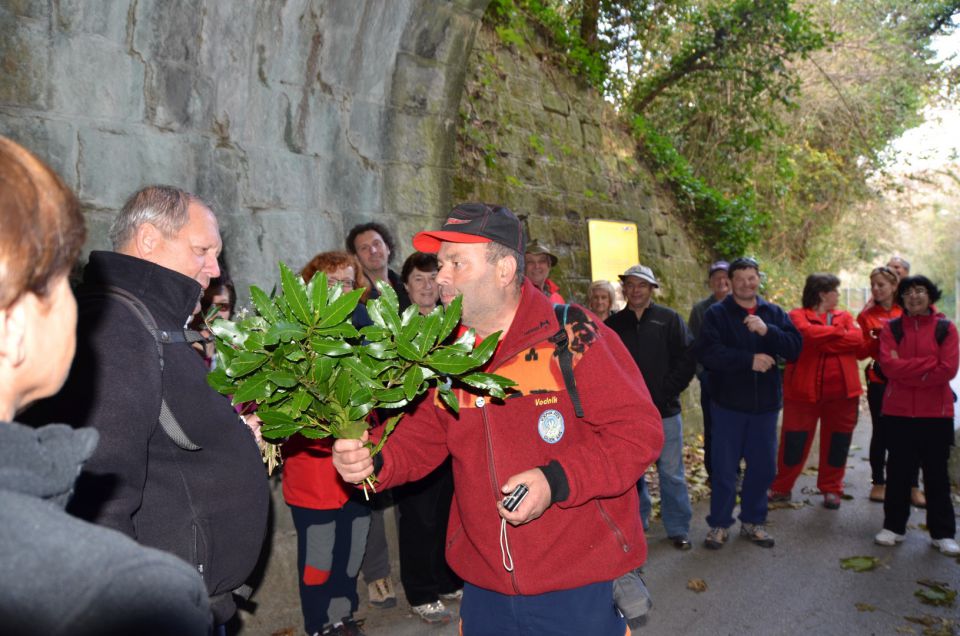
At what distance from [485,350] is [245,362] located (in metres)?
0.68

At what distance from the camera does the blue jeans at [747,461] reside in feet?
21.6

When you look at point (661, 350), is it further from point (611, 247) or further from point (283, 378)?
point (283, 378)

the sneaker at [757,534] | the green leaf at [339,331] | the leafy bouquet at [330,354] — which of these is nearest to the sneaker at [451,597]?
the sneaker at [757,534]

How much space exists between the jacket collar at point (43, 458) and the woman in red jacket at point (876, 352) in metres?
7.79

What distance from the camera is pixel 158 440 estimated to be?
2.36 metres

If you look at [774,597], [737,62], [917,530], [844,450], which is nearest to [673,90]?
[737,62]

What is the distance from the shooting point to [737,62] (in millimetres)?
12555

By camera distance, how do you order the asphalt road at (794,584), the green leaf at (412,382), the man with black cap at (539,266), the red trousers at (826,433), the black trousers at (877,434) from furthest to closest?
1. the red trousers at (826,433)
2. the black trousers at (877,434)
3. the man with black cap at (539,266)
4. the asphalt road at (794,584)
5. the green leaf at (412,382)

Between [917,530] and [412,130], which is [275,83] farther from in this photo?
[917,530]

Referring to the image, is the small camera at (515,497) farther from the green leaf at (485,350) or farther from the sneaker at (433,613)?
the sneaker at (433,613)

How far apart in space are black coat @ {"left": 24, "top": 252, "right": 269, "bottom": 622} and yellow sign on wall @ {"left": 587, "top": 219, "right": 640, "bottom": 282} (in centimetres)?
701

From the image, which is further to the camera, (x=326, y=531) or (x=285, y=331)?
(x=326, y=531)

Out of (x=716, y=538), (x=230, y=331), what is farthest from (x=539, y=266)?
(x=230, y=331)

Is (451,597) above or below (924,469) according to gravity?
below
